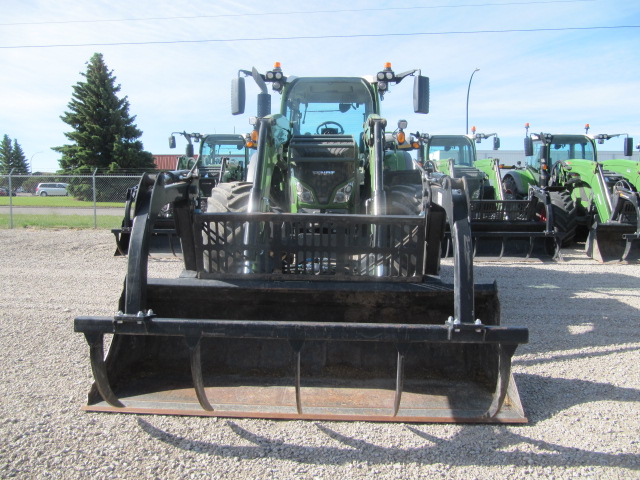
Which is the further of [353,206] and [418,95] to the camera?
[418,95]

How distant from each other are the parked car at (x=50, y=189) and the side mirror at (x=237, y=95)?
131 feet

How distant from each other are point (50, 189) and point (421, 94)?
42708 mm

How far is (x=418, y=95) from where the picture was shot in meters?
5.34

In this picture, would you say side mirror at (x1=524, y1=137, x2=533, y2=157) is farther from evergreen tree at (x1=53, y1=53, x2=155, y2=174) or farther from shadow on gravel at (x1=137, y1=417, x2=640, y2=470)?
evergreen tree at (x1=53, y1=53, x2=155, y2=174)

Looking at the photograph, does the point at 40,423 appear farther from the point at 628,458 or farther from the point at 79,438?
the point at 628,458

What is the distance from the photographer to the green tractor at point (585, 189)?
31.7 ft

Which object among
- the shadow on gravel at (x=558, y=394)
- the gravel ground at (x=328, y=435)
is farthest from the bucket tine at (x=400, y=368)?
the shadow on gravel at (x=558, y=394)

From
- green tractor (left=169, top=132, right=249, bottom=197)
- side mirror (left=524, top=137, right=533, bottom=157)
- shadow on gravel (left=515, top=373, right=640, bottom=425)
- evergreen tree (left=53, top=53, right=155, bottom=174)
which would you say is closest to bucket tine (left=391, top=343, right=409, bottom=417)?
shadow on gravel (left=515, top=373, right=640, bottom=425)

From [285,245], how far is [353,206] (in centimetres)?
153

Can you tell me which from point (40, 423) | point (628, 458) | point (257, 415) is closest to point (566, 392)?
point (628, 458)

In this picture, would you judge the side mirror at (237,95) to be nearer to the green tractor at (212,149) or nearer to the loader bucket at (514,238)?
the loader bucket at (514,238)

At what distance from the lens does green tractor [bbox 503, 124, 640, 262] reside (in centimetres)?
966

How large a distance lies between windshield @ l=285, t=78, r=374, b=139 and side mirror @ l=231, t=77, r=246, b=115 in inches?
31.1

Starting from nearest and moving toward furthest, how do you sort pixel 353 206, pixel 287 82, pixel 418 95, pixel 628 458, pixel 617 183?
pixel 628 458
pixel 353 206
pixel 418 95
pixel 287 82
pixel 617 183
